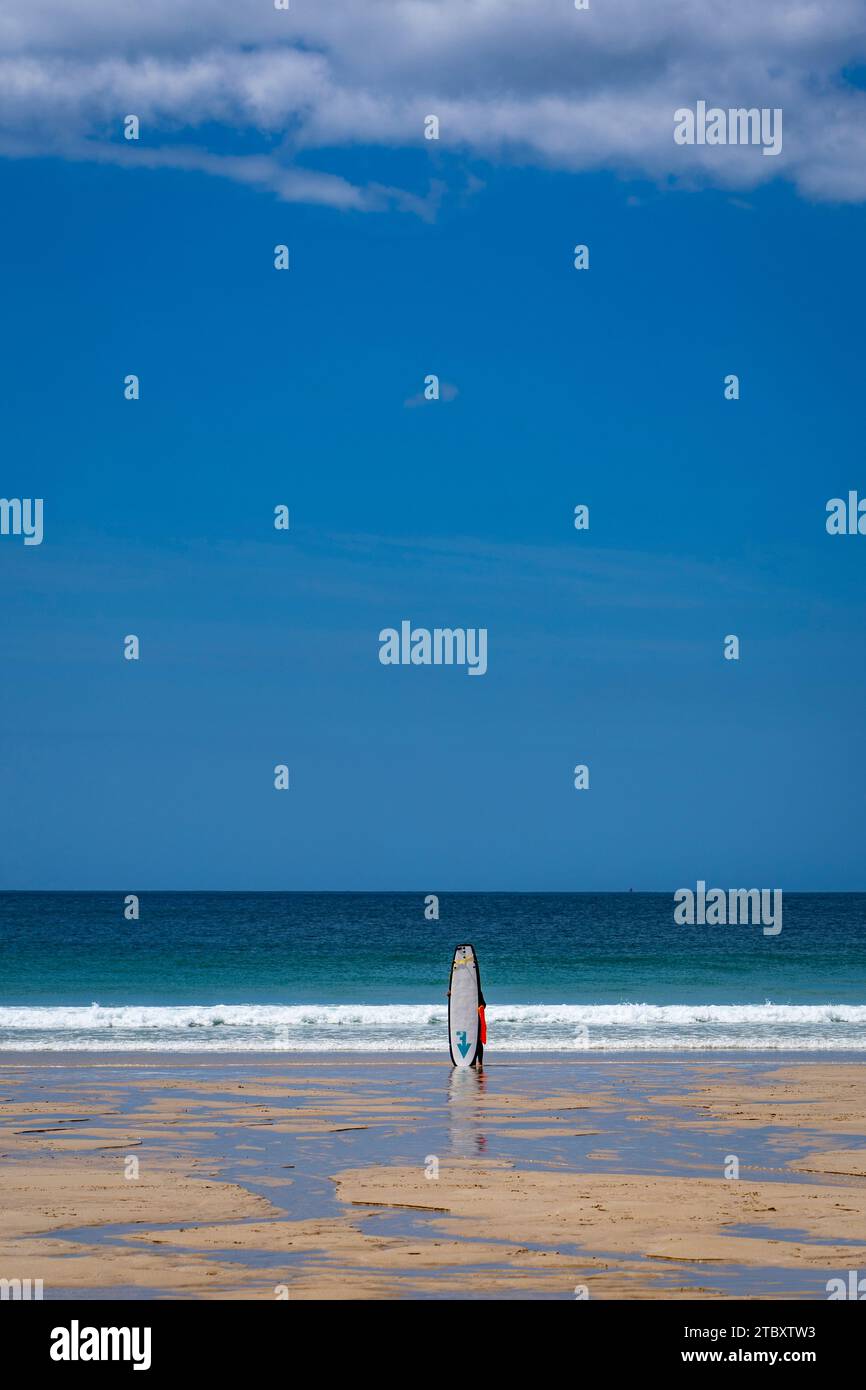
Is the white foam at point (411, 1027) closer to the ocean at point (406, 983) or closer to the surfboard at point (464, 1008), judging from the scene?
the ocean at point (406, 983)

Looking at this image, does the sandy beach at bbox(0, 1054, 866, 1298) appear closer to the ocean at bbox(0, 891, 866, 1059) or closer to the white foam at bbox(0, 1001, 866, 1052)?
the white foam at bbox(0, 1001, 866, 1052)

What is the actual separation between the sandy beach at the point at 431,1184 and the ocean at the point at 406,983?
600 cm

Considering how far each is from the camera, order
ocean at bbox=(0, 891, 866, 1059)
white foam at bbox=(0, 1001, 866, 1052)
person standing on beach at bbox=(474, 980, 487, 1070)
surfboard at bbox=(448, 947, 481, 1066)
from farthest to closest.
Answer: ocean at bbox=(0, 891, 866, 1059) → white foam at bbox=(0, 1001, 866, 1052) → surfboard at bbox=(448, 947, 481, 1066) → person standing on beach at bbox=(474, 980, 487, 1070)

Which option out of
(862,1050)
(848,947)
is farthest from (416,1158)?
(848,947)

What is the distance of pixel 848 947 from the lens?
57.1 m

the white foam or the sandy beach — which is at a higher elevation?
the white foam

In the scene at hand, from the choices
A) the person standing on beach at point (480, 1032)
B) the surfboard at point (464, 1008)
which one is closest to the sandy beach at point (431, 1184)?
the person standing on beach at point (480, 1032)

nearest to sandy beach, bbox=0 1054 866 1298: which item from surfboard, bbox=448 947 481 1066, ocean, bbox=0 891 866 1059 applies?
surfboard, bbox=448 947 481 1066

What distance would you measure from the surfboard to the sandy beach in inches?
33.3

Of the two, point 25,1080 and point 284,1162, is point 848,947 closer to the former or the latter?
point 25,1080

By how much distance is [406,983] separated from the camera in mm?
40156

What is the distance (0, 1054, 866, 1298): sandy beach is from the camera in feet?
25.3

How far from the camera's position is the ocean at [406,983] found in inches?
971

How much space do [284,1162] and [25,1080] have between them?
23.7 ft
